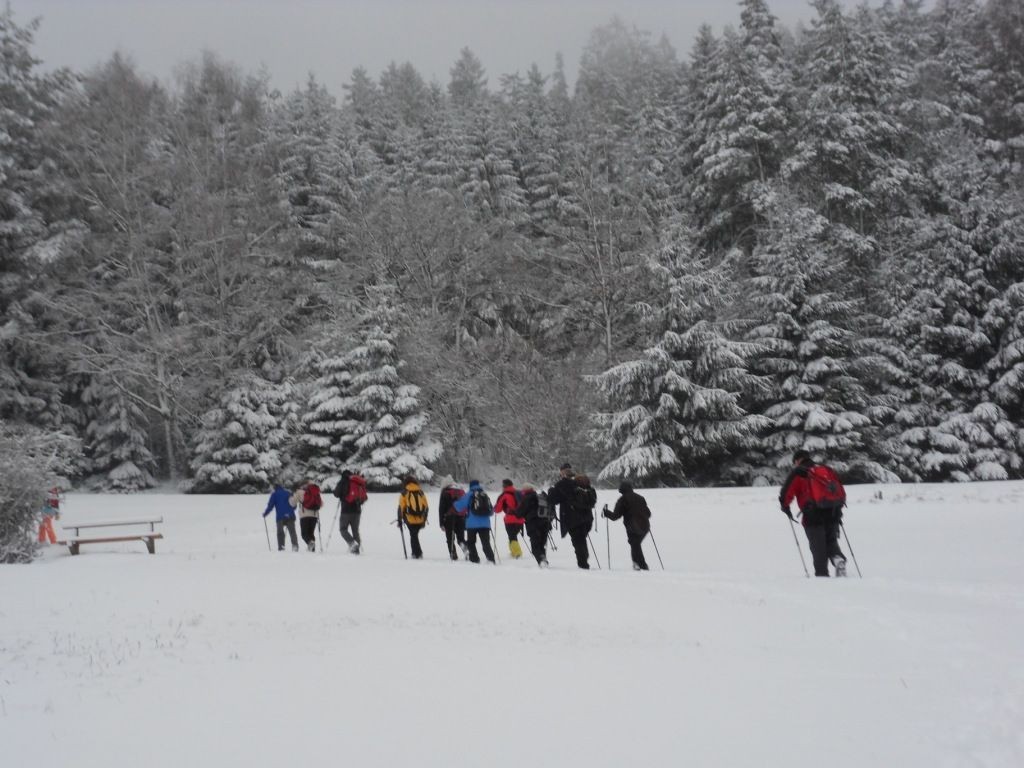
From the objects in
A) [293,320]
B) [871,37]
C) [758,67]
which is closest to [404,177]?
[293,320]

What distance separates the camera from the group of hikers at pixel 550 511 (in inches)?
452

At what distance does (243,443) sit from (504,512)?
20.3m

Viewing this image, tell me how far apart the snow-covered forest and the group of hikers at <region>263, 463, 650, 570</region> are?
1119 cm

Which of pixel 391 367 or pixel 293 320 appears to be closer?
pixel 391 367

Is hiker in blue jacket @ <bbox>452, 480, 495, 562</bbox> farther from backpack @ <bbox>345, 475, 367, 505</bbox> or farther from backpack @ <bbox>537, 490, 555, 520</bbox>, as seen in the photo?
backpack @ <bbox>345, 475, 367, 505</bbox>

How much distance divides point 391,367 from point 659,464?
11765 millimetres

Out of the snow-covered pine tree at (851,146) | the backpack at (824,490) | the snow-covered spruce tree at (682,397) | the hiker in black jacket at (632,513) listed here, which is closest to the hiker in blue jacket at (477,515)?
the hiker in black jacket at (632,513)

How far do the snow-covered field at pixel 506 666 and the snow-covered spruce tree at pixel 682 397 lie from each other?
13.2 metres

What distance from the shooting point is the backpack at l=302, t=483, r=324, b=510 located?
54.3ft

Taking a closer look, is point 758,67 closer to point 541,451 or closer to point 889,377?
point 889,377

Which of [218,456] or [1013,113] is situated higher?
[1013,113]

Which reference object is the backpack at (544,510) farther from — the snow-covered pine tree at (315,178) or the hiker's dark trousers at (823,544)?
the snow-covered pine tree at (315,178)

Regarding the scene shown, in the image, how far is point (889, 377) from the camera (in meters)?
29.1

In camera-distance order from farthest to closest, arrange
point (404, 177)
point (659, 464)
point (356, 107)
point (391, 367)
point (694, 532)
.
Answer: point (356, 107) → point (404, 177) → point (391, 367) → point (659, 464) → point (694, 532)
